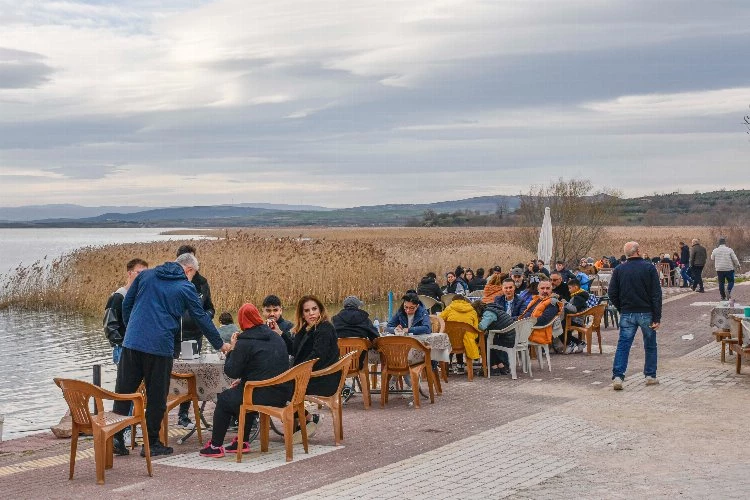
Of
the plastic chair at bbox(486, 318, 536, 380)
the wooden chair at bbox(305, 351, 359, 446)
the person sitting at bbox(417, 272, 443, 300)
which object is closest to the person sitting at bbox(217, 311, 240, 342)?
the wooden chair at bbox(305, 351, 359, 446)

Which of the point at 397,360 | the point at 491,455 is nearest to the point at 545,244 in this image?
the point at 397,360

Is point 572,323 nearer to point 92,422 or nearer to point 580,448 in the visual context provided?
point 580,448

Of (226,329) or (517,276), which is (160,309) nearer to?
(226,329)

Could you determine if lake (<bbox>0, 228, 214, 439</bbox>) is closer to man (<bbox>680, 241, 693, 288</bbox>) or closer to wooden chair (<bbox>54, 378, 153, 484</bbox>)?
wooden chair (<bbox>54, 378, 153, 484</bbox>)

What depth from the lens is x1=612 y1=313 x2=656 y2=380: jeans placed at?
536 inches

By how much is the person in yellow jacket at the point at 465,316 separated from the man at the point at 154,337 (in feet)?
18.4

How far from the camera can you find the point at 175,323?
978cm

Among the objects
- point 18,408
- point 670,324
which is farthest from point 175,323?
point 670,324

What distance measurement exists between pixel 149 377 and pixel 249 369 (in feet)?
2.95

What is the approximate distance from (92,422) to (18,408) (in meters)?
7.35

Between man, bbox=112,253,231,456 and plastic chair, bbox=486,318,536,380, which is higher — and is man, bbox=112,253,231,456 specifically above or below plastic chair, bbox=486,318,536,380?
above

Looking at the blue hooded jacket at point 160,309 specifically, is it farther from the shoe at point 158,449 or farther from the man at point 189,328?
the man at point 189,328

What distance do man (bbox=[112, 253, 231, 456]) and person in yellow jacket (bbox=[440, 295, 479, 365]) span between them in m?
5.62

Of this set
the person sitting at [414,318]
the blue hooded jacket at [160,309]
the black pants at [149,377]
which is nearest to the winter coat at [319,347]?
the blue hooded jacket at [160,309]
